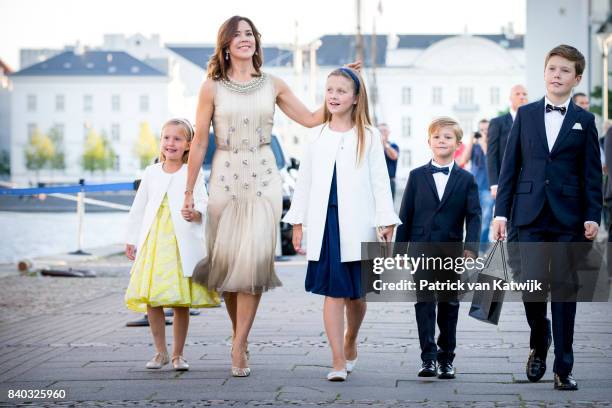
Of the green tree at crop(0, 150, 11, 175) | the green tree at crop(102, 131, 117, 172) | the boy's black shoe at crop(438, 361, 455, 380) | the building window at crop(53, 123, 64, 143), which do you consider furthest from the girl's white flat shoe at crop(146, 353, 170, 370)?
the green tree at crop(0, 150, 11, 175)

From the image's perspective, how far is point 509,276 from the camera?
21.3ft

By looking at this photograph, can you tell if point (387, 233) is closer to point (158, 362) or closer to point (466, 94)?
point (158, 362)

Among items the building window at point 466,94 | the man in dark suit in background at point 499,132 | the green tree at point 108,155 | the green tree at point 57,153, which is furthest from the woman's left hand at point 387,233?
the green tree at point 57,153

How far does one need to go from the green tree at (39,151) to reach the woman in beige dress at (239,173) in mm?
109587

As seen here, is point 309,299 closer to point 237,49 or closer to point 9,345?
point 9,345

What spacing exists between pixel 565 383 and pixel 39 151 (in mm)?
111676

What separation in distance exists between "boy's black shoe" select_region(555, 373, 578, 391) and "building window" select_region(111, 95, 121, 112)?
4464 inches

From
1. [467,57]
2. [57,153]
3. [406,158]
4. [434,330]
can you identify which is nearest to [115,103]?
[57,153]

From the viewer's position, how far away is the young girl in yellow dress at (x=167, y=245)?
6.95 m

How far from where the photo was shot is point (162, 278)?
6.96 m

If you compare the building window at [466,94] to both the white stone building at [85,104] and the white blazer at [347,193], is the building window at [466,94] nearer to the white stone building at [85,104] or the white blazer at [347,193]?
the white stone building at [85,104]

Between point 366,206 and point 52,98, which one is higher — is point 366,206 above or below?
below

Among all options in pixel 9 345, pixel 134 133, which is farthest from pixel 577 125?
pixel 134 133

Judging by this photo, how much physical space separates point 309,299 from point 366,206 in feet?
16.0
